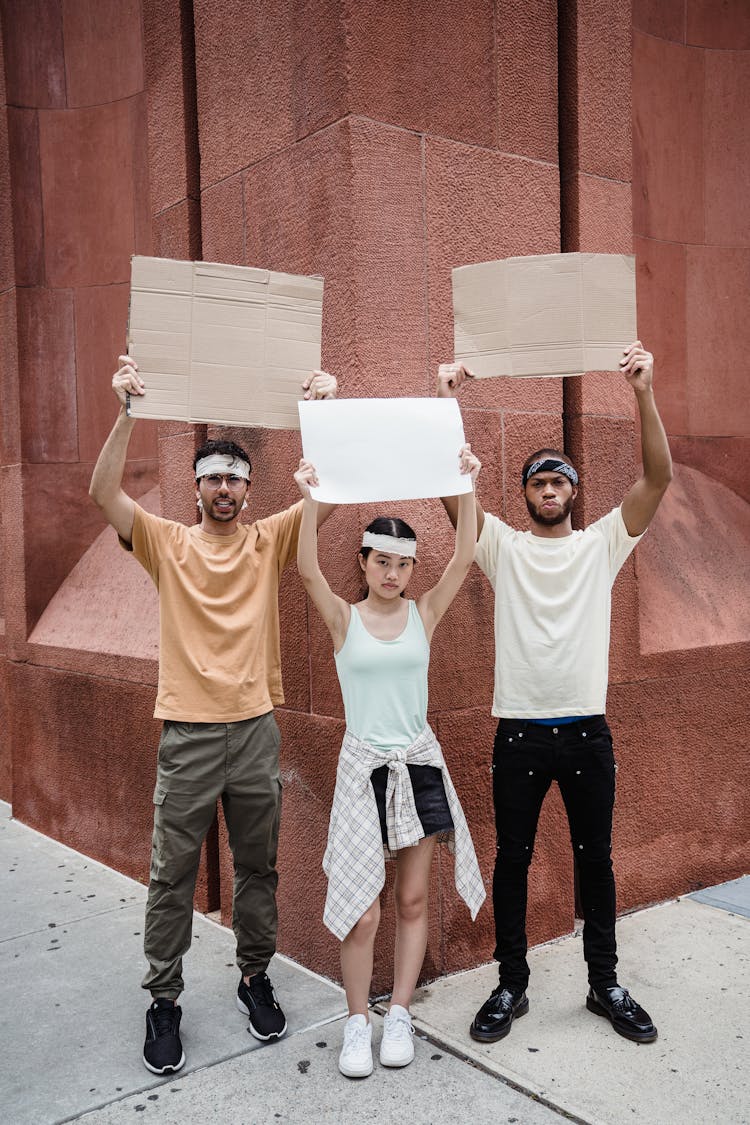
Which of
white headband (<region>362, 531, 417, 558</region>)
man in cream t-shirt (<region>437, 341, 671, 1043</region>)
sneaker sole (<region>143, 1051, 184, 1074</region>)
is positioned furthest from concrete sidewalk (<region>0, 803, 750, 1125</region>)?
white headband (<region>362, 531, 417, 558</region>)

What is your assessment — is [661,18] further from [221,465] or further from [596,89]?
[221,465]

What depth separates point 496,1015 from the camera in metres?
3.37

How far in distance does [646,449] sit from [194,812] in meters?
1.97

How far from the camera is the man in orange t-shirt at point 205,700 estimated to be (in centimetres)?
334

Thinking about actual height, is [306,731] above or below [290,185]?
below

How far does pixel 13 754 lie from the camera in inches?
241

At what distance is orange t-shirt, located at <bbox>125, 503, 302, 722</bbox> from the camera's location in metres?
3.35

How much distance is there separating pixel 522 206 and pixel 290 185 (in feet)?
3.26

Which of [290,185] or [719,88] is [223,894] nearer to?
[290,185]

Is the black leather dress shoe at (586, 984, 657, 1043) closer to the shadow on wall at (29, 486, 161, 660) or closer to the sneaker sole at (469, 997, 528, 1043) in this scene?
the sneaker sole at (469, 997, 528, 1043)

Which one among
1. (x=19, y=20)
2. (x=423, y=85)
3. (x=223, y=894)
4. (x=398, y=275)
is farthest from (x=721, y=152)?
(x=223, y=894)

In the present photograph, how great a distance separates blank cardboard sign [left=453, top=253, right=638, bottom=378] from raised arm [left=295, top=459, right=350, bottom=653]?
0.76 m

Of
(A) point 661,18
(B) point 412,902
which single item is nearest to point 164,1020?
(B) point 412,902

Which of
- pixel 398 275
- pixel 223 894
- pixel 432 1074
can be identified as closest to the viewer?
pixel 432 1074
